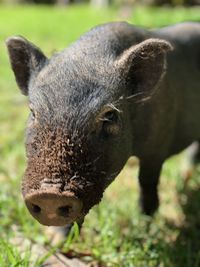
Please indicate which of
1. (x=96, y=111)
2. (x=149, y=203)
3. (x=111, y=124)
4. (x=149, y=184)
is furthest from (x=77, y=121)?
(x=149, y=203)

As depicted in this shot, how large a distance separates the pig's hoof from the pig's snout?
4.35 ft

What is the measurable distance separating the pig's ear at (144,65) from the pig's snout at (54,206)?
2.61 ft

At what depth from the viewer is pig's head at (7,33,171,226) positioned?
2516mm

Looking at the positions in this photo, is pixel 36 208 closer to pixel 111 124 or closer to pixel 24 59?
pixel 111 124

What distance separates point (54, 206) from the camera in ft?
8.04

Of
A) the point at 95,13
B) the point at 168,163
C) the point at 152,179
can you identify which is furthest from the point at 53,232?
the point at 95,13

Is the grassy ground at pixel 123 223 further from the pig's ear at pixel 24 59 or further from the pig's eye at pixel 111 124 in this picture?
the pig's ear at pixel 24 59

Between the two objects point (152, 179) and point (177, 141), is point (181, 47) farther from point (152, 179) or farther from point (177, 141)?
point (152, 179)

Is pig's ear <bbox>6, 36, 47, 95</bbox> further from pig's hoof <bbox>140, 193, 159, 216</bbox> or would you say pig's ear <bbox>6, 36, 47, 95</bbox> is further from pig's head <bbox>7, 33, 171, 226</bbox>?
pig's hoof <bbox>140, 193, 159, 216</bbox>

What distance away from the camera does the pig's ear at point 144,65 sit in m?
2.97

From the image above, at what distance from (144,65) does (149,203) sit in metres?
1.16

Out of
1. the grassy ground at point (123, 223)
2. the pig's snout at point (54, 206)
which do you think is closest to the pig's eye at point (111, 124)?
the pig's snout at point (54, 206)

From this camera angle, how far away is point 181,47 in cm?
385

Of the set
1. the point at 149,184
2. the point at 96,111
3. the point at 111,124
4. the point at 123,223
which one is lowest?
the point at 123,223
